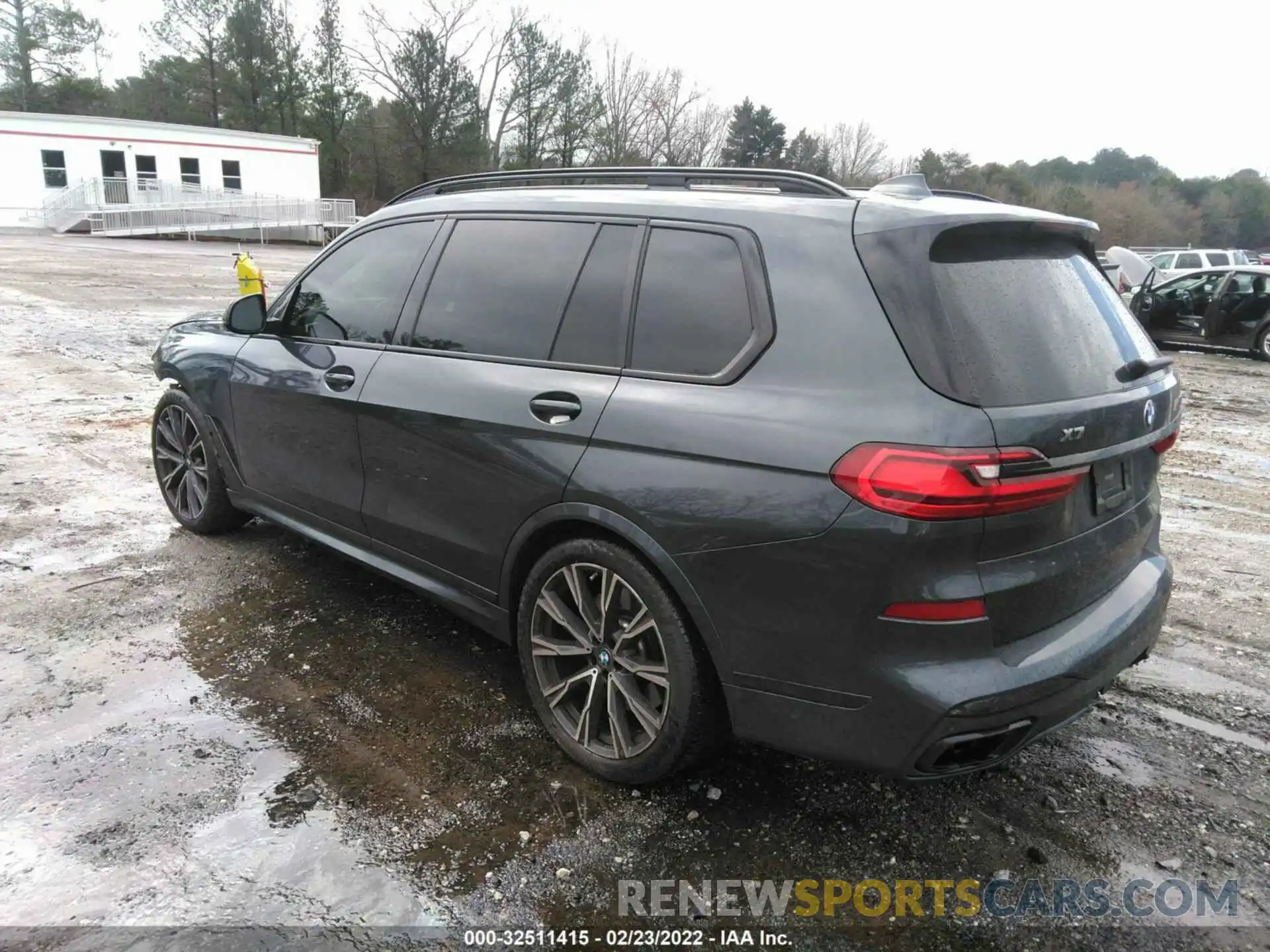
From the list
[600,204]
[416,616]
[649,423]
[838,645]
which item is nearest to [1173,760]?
[838,645]

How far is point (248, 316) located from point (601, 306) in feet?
7.36

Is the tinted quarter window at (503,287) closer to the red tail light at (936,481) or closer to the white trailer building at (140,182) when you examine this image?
the red tail light at (936,481)

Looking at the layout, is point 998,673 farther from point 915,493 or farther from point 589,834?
point 589,834

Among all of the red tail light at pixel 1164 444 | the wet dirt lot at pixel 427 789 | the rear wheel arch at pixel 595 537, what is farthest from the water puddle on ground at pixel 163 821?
the red tail light at pixel 1164 444

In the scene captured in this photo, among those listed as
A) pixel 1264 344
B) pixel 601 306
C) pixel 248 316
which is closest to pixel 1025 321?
pixel 601 306

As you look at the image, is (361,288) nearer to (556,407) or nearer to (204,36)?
(556,407)

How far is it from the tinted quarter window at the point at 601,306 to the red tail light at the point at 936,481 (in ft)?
3.09

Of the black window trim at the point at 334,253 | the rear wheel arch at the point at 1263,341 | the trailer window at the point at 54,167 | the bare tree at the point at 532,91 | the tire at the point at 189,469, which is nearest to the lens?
the black window trim at the point at 334,253

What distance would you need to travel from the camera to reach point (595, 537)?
2.74m

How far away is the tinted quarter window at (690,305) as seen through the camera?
8.27 feet

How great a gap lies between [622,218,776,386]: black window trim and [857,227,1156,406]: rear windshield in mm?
304

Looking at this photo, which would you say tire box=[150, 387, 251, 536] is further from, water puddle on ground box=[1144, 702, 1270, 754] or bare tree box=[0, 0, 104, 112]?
bare tree box=[0, 0, 104, 112]

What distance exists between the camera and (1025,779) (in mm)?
2914

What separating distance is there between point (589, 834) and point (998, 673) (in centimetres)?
130
